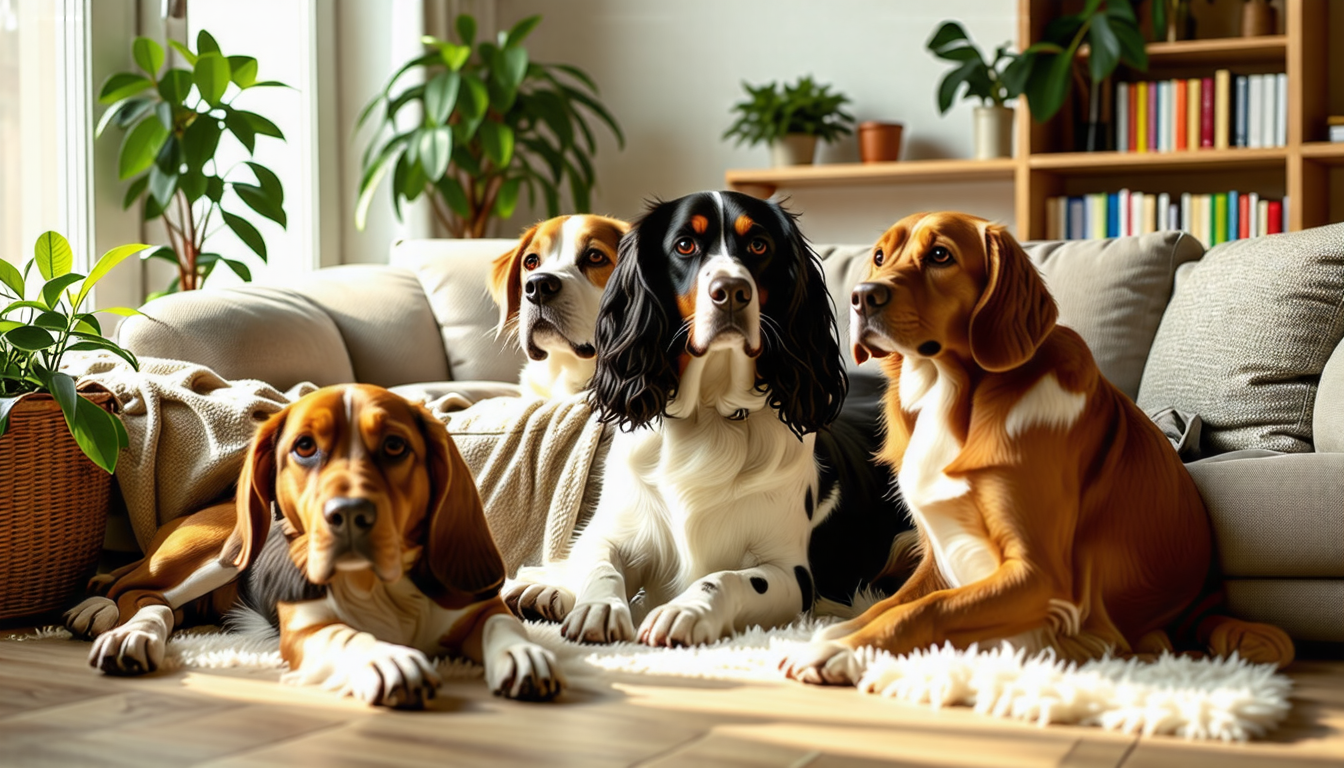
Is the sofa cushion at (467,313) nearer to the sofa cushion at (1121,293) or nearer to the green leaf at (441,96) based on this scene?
the green leaf at (441,96)

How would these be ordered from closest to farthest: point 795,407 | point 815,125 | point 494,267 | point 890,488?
point 795,407 < point 890,488 < point 494,267 < point 815,125

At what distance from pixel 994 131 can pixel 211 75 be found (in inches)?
120

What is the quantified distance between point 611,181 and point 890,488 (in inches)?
150

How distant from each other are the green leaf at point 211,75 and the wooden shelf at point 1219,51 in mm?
3234

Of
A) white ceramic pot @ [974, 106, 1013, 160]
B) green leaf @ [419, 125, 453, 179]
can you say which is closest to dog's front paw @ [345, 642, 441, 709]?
green leaf @ [419, 125, 453, 179]

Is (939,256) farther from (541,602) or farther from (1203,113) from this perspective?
(1203,113)

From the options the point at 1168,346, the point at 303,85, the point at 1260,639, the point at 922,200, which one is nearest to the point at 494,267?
the point at 1168,346

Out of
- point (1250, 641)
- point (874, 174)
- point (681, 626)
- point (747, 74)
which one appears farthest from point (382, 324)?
point (747, 74)

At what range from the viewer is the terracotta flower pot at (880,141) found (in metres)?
5.33

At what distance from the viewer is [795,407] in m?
2.28

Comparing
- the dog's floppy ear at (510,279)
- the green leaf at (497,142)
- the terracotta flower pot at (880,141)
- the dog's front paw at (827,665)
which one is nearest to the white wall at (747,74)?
the terracotta flower pot at (880,141)

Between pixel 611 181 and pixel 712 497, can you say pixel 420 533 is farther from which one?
pixel 611 181

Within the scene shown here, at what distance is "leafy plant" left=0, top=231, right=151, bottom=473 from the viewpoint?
225 cm

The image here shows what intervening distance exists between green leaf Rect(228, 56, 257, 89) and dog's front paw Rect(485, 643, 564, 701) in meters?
2.61
